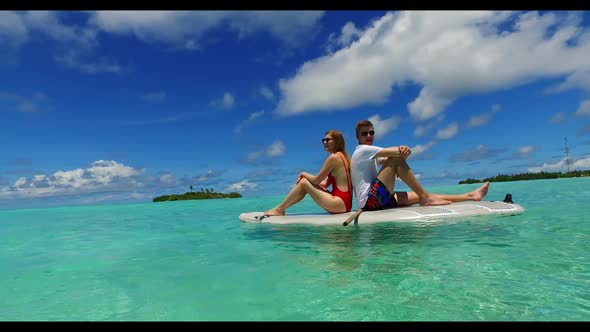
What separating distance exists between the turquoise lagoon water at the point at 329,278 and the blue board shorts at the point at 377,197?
4.51 feet

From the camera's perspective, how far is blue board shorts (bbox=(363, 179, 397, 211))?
7664 mm

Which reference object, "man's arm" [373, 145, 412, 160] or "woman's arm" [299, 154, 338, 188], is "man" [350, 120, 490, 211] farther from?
"woman's arm" [299, 154, 338, 188]

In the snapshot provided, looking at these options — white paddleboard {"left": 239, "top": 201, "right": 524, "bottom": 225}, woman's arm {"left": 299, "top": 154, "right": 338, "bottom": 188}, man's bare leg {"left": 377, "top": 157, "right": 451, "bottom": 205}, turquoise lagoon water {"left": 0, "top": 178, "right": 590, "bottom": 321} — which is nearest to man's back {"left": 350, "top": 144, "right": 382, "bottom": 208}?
man's bare leg {"left": 377, "top": 157, "right": 451, "bottom": 205}

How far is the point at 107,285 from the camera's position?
3.83 meters

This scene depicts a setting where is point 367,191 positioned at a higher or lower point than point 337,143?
lower

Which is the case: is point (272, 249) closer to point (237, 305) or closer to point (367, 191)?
point (237, 305)

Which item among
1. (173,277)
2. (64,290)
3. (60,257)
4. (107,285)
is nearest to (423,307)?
(173,277)

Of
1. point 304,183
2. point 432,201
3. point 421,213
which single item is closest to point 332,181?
point 304,183

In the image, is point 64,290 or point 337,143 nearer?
point 64,290

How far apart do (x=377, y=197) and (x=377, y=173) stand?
52cm

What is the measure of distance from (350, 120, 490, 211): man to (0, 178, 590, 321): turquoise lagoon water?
1399mm

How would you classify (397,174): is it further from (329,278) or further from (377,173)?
(329,278)
